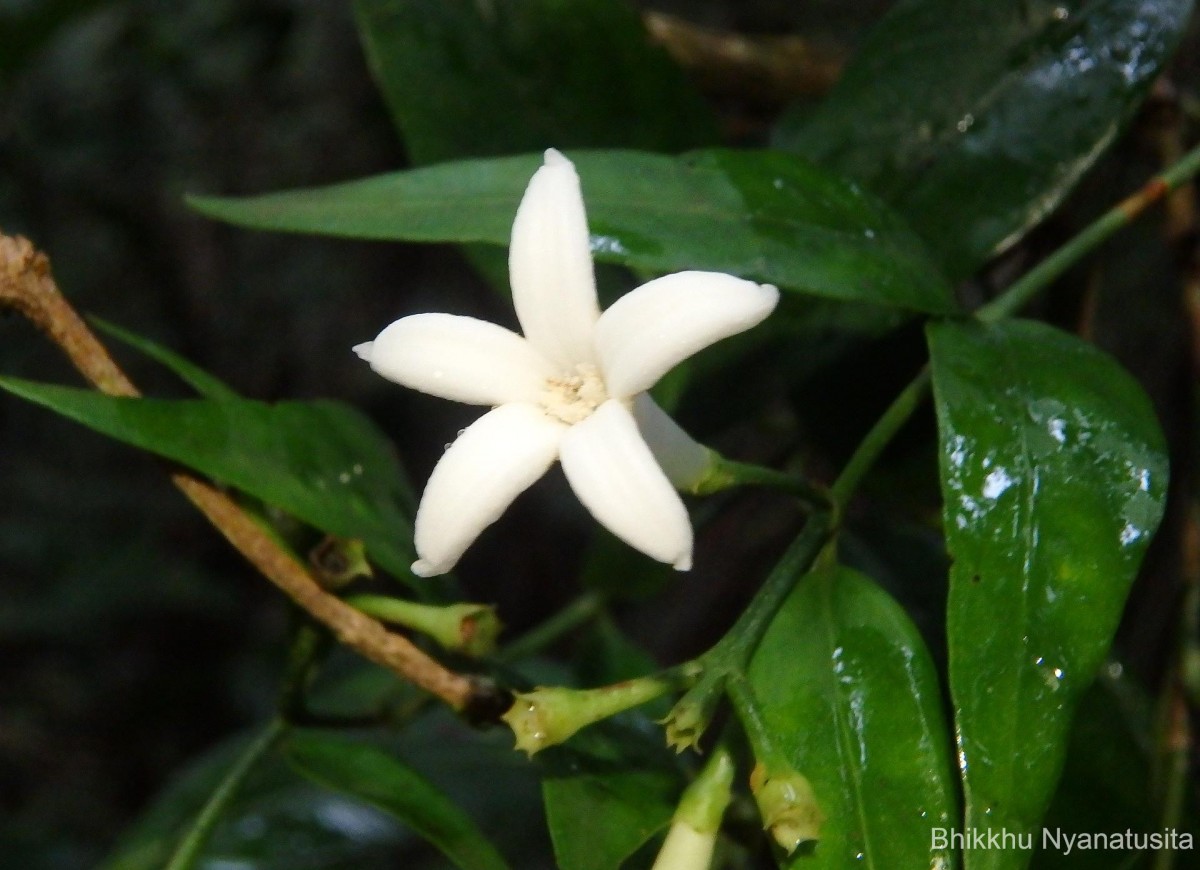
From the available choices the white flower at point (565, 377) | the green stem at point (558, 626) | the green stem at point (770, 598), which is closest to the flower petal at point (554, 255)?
the white flower at point (565, 377)

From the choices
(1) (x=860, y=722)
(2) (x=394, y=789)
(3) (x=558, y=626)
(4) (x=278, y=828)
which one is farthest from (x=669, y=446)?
(4) (x=278, y=828)

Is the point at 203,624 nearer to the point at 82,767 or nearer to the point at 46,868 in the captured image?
the point at 82,767

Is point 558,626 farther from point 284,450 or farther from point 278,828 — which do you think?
point 284,450

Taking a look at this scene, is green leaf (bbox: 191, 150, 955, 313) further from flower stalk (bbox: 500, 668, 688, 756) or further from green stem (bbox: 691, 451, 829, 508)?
flower stalk (bbox: 500, 668, 688, 756)

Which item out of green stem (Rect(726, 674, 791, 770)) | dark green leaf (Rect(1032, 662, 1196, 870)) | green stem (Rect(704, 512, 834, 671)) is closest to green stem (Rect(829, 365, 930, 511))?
green stem (Rect(704, 512, 834, 671))

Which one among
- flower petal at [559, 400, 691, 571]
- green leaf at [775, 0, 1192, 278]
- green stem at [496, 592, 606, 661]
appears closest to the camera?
flower petal at [559, 400, 691, 571]

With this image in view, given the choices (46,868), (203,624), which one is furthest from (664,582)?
(203,624)

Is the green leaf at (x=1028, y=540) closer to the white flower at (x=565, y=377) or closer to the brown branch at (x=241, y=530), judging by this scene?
the white flower at (x=565, y=377)
